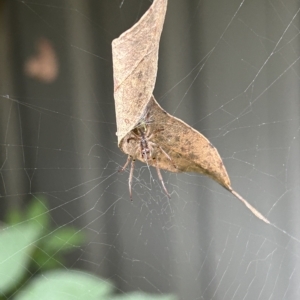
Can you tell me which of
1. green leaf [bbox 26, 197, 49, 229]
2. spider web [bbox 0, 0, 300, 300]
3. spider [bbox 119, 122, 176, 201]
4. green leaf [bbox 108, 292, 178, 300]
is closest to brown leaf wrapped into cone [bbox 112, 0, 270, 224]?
spider [bbox 119, 122, 176, 201]

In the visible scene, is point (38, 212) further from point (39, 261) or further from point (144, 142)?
point (144, 142)

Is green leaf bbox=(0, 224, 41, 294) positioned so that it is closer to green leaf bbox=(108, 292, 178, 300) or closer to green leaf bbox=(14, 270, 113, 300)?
green leaf bbox=(14, 270, 113, 300)

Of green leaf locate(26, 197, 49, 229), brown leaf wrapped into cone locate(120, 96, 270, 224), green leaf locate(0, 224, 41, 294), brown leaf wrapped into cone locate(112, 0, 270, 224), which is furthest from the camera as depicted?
green leaf locate(26, 197, 49, 229)

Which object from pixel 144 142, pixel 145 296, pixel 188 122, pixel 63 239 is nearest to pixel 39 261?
pixel 63 239

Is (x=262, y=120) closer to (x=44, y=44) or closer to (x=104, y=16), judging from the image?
(x=104, y=16)

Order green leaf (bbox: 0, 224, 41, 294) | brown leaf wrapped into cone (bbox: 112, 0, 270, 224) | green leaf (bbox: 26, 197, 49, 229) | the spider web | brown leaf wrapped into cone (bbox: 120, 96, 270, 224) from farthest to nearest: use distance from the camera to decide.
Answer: the spider web, green leaf (bbox: 26, 197, 49, 229), green leaf (bbox: 0, 224, 41, 294), brown leaf wrapped into cone (bbox: 120, 96, 270, 224), brown leaf wrapped into cone (bbox: 112, 0, 270, 224)

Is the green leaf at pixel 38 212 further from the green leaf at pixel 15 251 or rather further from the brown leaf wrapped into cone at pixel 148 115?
the brown leaf wrapped into cone at pixel 148 115
